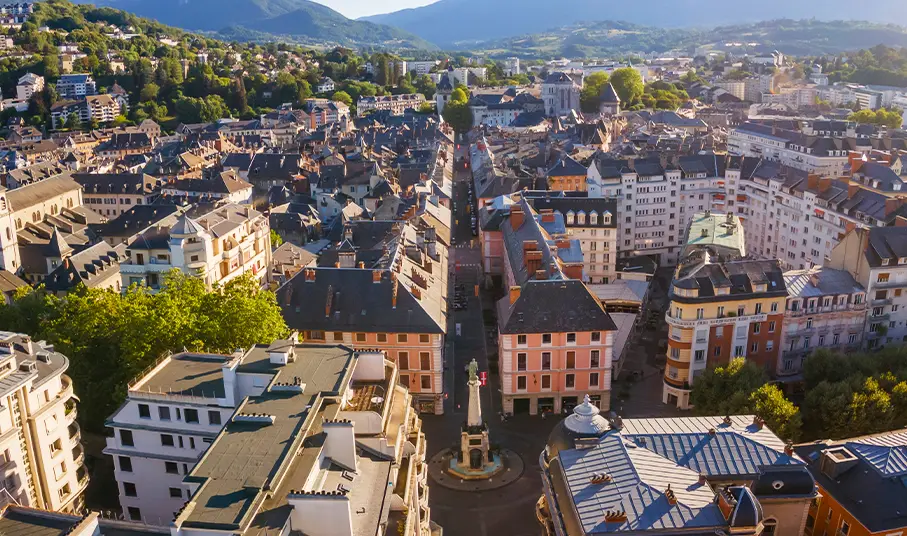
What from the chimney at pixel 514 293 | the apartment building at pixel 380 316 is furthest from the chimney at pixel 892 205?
the apartment building at pixel 380 316

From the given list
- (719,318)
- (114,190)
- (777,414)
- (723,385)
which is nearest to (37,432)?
(723,385)

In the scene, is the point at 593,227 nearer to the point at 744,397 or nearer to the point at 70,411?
the point at 744,397

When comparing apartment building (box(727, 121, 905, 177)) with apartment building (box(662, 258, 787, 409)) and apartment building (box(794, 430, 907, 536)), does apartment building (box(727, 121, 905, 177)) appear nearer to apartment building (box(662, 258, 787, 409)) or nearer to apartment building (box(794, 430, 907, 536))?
apartment building (box(662, 258, 787, 409))

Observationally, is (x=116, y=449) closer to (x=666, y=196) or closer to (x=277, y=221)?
(x=277, y=221)

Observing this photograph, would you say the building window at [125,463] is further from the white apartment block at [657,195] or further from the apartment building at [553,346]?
the white apartment block at [657,195]

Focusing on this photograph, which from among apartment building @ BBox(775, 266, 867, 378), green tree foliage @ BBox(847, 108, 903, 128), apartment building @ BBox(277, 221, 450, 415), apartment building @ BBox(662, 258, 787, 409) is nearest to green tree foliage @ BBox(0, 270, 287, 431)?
apartment building @ BBox(277, 221, 450, 415)

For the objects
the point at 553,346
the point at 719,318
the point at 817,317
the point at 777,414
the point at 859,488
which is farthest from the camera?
the point at 817,317

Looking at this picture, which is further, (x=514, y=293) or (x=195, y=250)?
(x=195, y=250)
